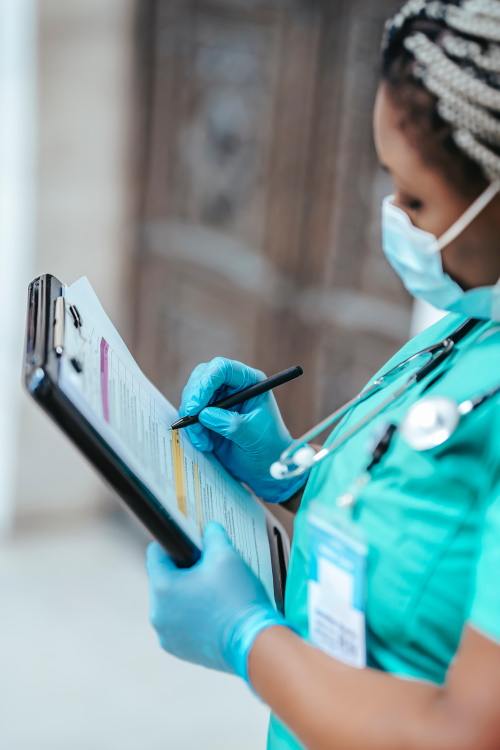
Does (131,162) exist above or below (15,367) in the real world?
above

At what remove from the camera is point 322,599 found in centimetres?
72

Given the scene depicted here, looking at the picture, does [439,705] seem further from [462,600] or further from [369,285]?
[369,285]

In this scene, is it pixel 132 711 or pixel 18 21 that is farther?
pixel 18 21

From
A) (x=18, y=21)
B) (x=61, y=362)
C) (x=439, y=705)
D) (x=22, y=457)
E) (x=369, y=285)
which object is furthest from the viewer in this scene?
(x=22, y=457)

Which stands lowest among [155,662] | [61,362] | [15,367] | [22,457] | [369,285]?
[155,662]

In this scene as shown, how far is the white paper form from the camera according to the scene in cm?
71

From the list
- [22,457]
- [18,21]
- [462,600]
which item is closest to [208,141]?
[18,21]

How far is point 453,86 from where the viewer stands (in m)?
0.61

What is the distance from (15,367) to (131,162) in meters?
0.73

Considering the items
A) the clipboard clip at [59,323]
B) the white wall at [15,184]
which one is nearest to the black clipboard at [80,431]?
the clipboard clip at [59,323]

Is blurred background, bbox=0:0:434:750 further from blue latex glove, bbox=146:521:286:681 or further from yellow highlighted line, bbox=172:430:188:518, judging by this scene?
blue latex glove, bbox=146:521:286:681

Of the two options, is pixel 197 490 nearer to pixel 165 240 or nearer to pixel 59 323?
pixel 59 323

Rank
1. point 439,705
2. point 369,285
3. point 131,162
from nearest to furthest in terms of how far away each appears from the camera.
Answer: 1. point 439,705
2. point 369,285
3. point 131,162

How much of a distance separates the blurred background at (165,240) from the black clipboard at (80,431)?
3.98ft
